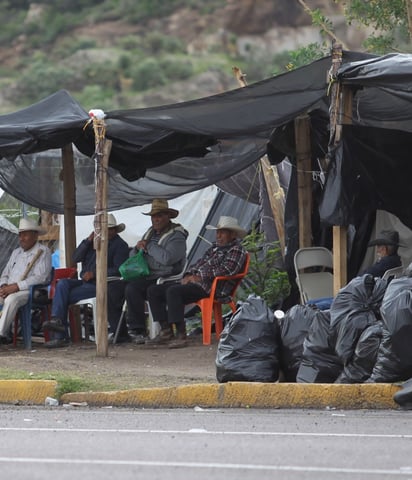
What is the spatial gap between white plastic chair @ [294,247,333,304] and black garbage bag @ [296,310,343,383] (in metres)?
3.78

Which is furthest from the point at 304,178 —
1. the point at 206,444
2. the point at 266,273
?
the point at 206,444

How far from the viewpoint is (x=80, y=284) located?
1496cm

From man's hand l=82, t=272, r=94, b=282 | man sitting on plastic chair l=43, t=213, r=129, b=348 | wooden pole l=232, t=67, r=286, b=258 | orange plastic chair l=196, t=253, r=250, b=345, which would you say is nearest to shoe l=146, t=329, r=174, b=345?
orange plastic chair l=196, t=253, r=250, b=345

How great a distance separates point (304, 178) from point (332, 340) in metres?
4.65

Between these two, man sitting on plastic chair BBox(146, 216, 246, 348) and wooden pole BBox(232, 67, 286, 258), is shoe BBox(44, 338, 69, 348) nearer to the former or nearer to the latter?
man sitting on plastic chair BBox(146, 216, 246, 348)

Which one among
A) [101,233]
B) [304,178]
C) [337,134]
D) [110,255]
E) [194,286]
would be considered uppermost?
[337,134]

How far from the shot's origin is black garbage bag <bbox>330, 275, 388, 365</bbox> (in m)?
10.0

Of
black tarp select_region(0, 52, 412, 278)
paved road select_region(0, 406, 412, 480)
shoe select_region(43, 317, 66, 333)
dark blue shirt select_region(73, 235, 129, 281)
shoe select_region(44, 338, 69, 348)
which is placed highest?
black tarp select_region(0, 52, 412, 278)

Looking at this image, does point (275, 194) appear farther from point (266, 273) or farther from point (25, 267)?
point (25, 267)

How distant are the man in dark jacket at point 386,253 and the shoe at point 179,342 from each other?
240cm

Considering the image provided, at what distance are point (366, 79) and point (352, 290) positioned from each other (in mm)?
2172

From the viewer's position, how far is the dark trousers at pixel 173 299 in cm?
1405

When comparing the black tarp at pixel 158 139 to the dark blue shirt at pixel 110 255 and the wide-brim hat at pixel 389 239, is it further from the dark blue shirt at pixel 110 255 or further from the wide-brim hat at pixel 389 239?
the wide-brim hat at pixel 389 239

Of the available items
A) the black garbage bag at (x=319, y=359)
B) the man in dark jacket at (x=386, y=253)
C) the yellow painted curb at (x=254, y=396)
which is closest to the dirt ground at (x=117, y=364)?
the yellow painted curb at (x=254, y=396)
